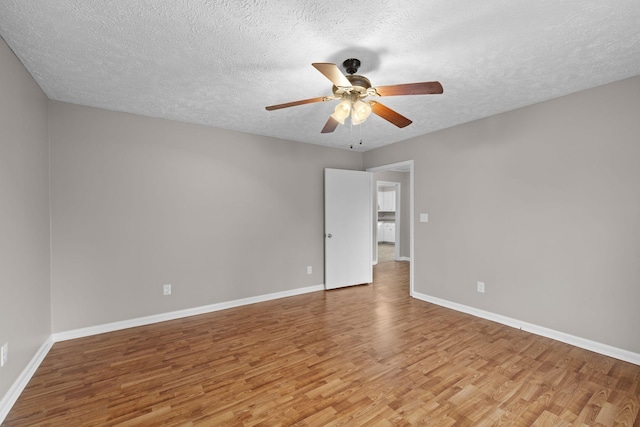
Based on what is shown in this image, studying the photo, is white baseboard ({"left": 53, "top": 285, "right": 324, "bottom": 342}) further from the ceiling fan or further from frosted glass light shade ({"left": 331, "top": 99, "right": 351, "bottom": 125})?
frosted glass light shade ({"left": 331, "top": 99, "right": 351, "bottom": 125})

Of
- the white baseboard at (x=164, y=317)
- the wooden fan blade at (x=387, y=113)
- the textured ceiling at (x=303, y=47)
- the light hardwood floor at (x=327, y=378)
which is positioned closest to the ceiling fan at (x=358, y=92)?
the wooden fan blade at (x=387, y=113)

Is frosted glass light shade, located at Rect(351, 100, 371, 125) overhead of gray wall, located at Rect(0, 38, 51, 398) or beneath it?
overhead

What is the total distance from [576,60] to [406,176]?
5433mm

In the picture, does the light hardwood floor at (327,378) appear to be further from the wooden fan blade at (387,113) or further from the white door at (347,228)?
the wooden fan blade at (387,113)

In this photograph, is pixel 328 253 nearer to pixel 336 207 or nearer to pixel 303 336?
pixel 336 207

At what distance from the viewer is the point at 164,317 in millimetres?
3387

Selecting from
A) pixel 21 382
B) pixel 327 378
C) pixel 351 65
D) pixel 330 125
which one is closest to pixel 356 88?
pixel 351 65

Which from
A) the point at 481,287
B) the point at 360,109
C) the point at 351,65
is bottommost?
the point at 481,287

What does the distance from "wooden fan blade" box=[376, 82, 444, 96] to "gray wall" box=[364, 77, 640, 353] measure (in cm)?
192

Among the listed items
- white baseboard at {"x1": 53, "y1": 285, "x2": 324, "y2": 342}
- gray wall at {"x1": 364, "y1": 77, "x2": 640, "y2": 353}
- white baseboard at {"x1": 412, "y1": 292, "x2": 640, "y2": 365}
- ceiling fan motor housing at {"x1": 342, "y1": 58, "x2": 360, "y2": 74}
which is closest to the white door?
white baseboard at {"x1": 53, "y1": 285, "x2": 324, "y2": 342}

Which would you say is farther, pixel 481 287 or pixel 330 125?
pixel 481 287

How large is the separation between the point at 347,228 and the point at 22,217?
384 centimetres

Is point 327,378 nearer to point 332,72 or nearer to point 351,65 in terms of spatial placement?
point 332,72

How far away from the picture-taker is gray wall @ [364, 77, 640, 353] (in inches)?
97.5
